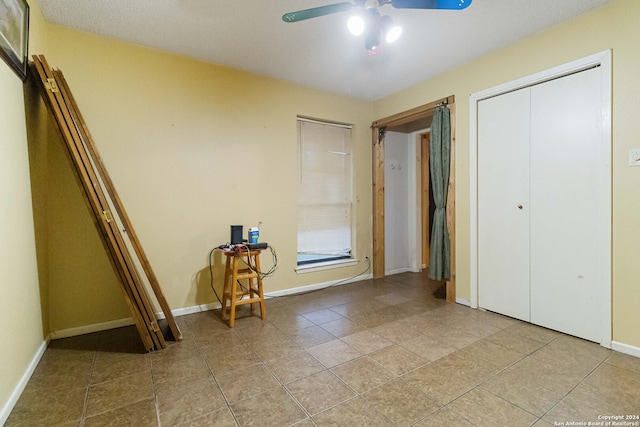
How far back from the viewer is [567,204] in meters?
2.41

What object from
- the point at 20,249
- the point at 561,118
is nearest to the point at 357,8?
the point at 561,118

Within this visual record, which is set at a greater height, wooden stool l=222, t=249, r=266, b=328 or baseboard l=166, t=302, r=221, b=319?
wooden stool l=222, t=249, r=266, b=328

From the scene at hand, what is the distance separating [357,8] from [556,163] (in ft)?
6.63

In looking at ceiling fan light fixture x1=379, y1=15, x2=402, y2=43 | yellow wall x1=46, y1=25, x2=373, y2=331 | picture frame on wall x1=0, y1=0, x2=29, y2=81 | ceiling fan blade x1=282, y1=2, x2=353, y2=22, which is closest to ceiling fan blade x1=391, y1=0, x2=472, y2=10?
ceiling fan light fixture x1=379, y1=15, x2=402, y2=43

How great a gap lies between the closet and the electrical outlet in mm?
123

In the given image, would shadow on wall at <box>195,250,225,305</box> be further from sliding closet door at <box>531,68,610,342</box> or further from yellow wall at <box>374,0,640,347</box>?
yellow wall at <box>374,0,640,347</box>

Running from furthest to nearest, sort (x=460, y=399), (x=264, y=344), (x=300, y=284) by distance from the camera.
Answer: (x=300, y=284), (x=264, y=344), (x=460, y=399)

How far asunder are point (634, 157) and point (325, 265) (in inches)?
117

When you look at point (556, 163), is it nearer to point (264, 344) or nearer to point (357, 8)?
point (357, 8)

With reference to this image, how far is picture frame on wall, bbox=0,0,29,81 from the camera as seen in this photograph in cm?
162

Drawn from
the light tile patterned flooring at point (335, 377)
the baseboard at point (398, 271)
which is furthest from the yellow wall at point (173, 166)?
the baseboard at point (398, 271)

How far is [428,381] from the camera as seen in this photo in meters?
1.81

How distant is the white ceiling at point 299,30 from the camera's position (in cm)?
219

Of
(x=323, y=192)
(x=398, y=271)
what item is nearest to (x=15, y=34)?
(x=323, y=192)
